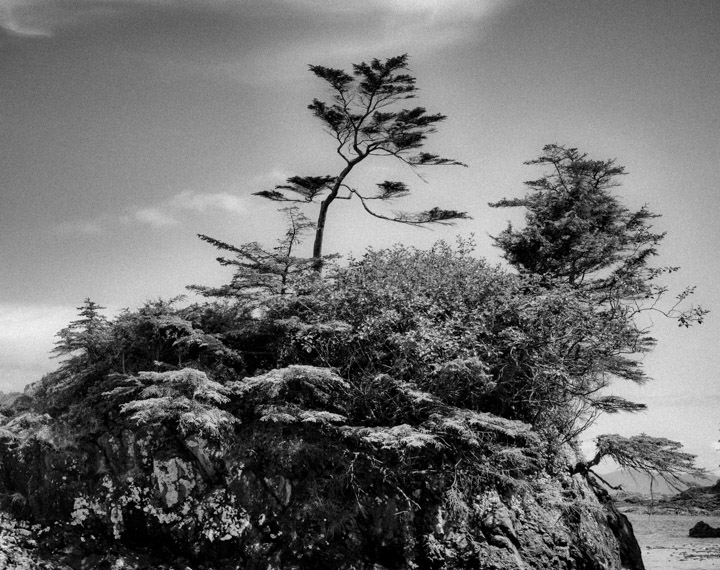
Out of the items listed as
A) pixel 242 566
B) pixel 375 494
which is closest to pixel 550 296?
pixel 375 494

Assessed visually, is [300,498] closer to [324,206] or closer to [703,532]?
[324,206]

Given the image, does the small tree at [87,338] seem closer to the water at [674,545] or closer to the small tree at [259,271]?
the small tree at [259,271]

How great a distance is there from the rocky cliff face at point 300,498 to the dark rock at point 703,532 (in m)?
11.3

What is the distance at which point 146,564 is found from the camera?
10.7m

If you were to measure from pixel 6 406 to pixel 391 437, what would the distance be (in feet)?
42.3

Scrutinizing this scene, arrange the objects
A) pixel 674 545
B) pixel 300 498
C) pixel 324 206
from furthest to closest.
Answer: pixel 324 206 < pixel 674 545 < pixel 300 498

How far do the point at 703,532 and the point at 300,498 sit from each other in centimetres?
1887

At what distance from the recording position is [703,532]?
67.4ft

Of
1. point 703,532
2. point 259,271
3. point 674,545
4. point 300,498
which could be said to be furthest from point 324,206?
point 703,532

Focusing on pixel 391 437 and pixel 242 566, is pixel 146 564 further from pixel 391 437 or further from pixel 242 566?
pixel 391 437

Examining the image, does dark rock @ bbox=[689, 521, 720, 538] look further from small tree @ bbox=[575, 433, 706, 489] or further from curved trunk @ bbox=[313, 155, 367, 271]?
curved trunk @ bbox=[313, 155, 367, 271]

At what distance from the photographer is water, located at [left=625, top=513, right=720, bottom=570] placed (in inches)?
584

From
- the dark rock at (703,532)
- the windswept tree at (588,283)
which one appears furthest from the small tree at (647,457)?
the dark rock at (703,532)

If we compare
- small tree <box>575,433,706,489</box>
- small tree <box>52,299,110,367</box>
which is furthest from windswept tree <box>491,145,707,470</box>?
small tree <box>52,299,110,367</box>
